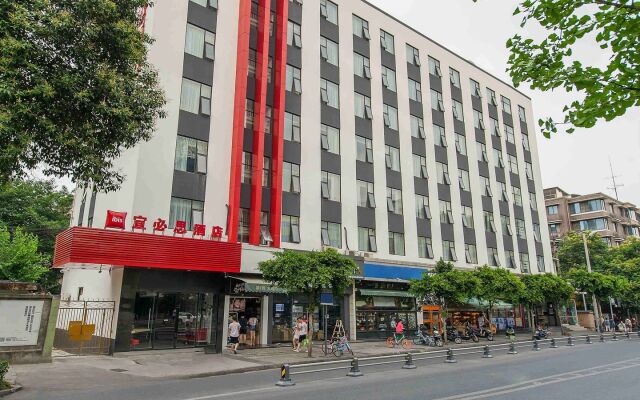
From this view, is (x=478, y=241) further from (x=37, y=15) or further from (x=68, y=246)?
(x=37, y=15)

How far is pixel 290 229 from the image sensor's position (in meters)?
26.8

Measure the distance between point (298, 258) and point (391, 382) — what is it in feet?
29.7

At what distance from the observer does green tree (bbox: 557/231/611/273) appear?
194 feet

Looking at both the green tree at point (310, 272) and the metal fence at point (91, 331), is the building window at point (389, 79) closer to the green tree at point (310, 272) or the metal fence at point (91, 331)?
the green tree at point (310, 272)

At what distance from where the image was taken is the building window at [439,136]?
37875 mm

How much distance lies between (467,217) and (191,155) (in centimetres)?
2513

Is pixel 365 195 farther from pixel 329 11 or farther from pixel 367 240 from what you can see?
pixel 329 11

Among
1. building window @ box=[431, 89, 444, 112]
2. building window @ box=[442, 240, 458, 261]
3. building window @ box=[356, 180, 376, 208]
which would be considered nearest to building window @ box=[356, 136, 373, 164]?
building window @ box=[356, 180, 376, 208]

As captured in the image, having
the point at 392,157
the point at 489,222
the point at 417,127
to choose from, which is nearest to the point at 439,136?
the point at 417,127

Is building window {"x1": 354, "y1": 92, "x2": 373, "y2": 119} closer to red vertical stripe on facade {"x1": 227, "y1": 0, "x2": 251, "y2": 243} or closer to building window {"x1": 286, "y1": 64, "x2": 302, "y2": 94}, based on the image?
building window {"x1": 286, "y1": 64, "x2": 302, "y2": 94}

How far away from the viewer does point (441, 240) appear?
3553 cm

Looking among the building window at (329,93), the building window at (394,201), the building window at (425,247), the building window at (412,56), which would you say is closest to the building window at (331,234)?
the building window at (394,201)

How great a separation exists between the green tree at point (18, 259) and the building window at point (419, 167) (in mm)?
31225

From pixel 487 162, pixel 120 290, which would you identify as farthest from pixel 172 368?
pixel 487 162
